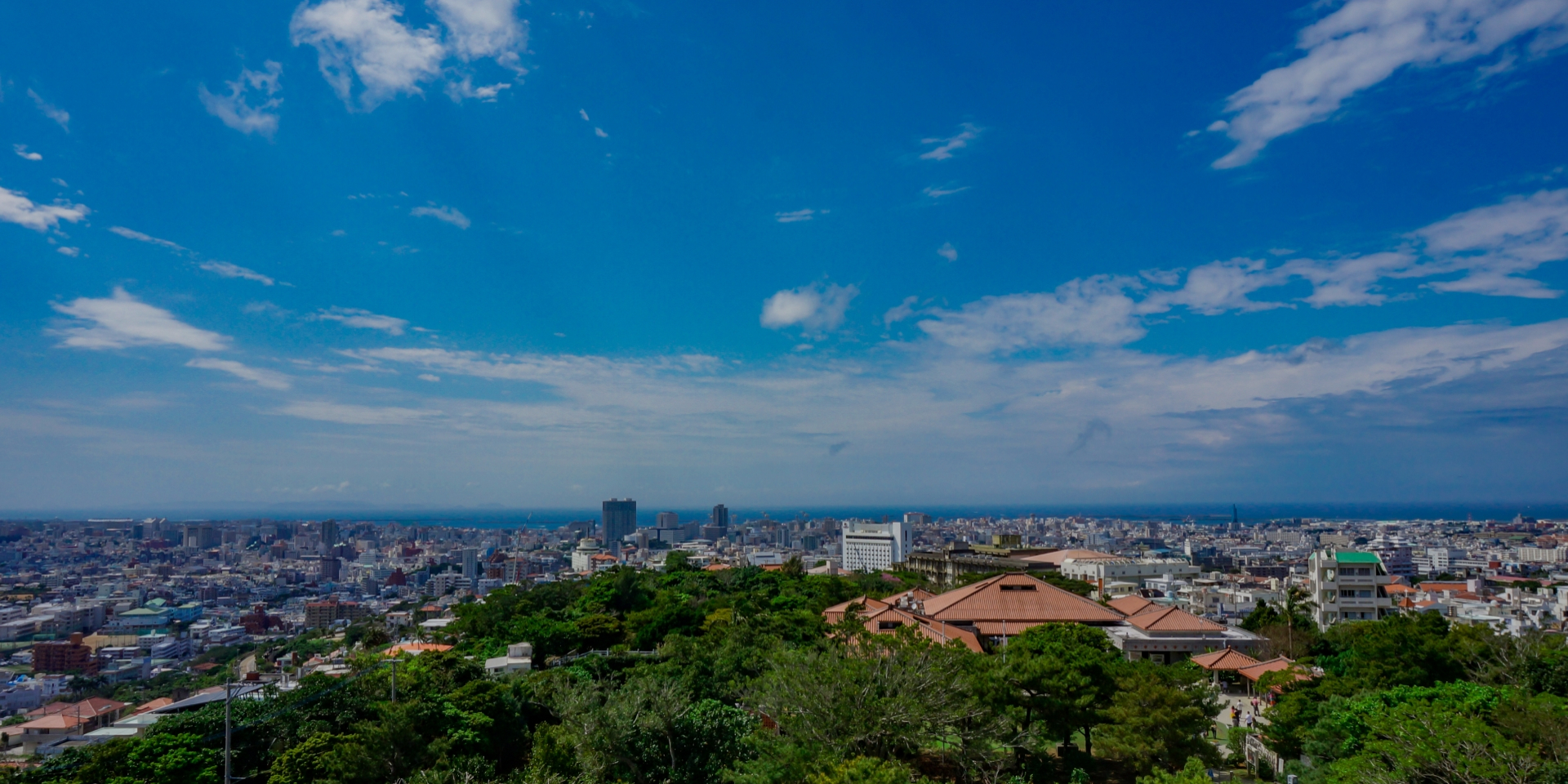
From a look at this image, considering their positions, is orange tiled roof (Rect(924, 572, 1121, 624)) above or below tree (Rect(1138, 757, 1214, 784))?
below

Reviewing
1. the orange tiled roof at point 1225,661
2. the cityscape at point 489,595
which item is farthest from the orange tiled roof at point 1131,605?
the orange tiled roof at point 1225,661

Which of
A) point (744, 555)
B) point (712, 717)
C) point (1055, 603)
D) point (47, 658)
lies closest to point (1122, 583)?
point (1055, 603)

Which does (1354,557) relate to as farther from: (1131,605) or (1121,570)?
(1121,570)

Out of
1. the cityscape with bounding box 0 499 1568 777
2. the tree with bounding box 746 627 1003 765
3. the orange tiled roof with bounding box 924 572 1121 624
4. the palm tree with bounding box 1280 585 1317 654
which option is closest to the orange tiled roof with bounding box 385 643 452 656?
the cityscape with bounding box 0 499 1568 777

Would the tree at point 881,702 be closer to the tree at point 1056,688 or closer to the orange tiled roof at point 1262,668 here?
the tree at point 1056,688

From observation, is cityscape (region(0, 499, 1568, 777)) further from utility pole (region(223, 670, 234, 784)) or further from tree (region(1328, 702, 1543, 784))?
tree (region(1328, 702, 1543, 784))

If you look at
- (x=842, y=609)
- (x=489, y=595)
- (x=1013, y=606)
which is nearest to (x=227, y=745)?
(x=842, y=609)
